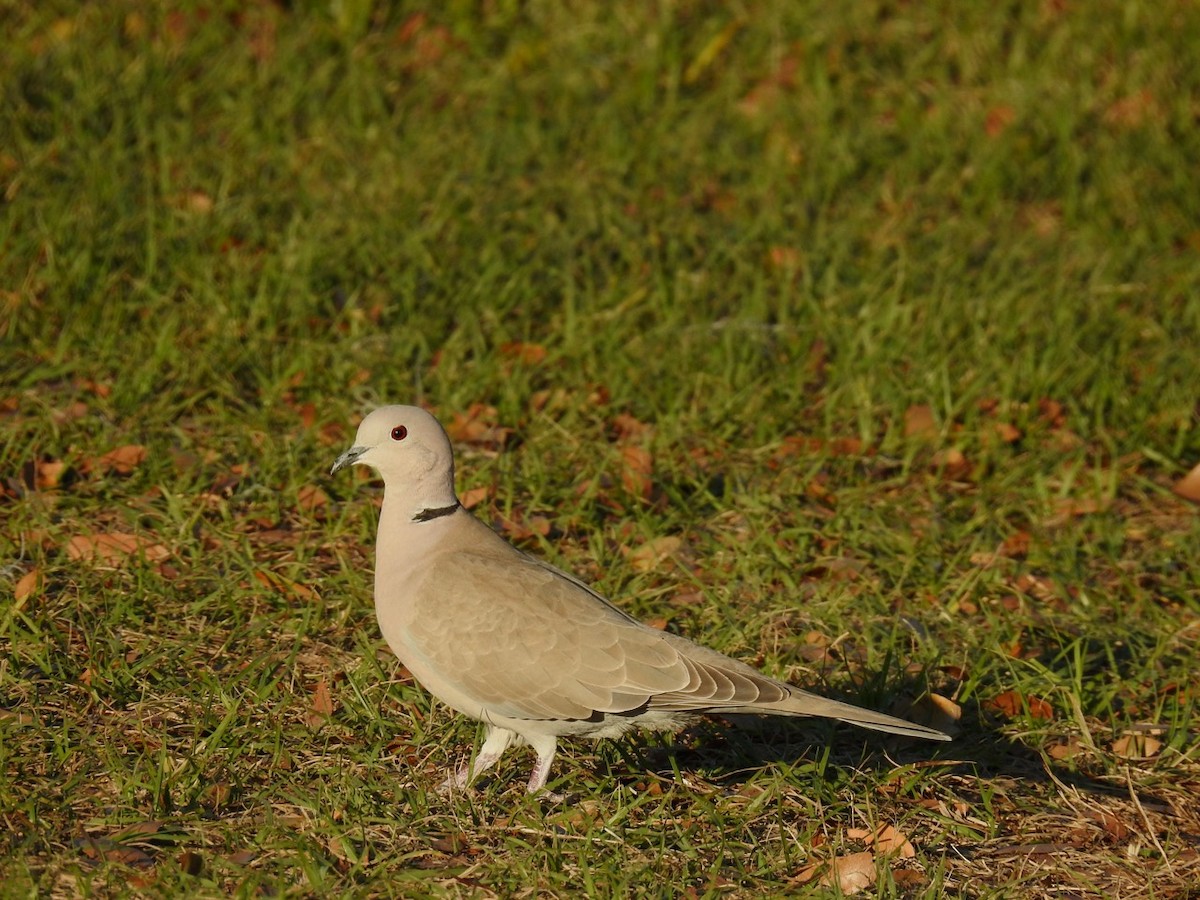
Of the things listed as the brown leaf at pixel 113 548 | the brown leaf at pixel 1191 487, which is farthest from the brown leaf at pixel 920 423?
the brown leaf at pixel 113 548

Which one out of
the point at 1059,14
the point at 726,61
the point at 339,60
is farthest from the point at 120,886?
the point at 1059,14

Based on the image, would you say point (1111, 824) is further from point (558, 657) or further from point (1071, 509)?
point (1071, 509)

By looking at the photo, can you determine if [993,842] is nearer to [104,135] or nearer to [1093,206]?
[1093,206]

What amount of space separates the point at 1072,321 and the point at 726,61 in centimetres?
314

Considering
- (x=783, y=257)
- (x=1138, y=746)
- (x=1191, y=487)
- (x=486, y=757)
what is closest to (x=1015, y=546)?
(x=1191, y=487)

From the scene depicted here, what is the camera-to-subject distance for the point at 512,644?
424 centimetres

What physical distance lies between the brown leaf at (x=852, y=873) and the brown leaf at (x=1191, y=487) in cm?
287

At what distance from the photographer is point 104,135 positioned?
7.67m

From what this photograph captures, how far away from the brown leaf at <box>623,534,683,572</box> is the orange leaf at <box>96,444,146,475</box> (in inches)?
71.7

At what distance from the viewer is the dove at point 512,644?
13.6 ft

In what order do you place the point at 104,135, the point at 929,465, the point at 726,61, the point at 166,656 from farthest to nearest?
the point at 726,61 → the point at 104,135 → the point at 929,465 → the point at 166,656

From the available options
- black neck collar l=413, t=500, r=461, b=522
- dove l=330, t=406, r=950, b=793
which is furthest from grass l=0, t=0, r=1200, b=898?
black neck collar l=413, t=500, r=461, b=522

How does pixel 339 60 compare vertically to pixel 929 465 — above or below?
above

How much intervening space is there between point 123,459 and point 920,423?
3.16 metres
